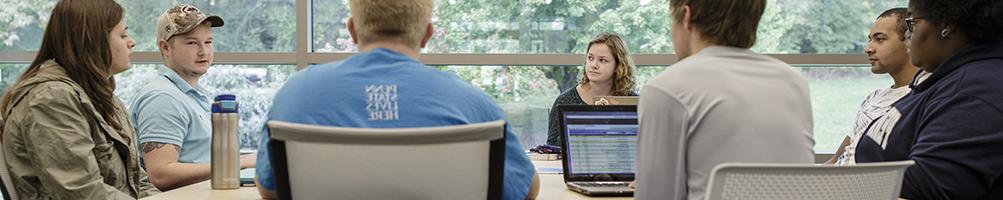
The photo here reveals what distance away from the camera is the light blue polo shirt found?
316 cm

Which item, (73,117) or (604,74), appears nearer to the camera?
(73,117)

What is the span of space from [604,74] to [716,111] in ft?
8.68

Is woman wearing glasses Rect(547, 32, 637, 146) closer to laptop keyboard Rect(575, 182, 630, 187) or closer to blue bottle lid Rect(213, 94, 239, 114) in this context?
laptop keyboard Rect(575, 182, 630, 187)

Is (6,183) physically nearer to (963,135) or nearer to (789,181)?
(789,181)

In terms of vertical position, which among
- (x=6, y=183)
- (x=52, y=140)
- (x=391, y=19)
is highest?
(x=391, y=19)

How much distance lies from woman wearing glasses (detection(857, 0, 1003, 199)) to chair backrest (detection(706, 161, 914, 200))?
2.32ft

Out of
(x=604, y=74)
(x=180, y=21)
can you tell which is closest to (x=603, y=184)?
(x=180, y=21)

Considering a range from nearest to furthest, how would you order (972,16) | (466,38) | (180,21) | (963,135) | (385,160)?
(385,160)
(963,135)
(972,16)
(180,21)
(466,38)

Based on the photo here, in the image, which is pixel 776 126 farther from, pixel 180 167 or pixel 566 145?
pixel 180 167

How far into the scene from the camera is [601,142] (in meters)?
2.53

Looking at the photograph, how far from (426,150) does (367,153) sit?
10 cm

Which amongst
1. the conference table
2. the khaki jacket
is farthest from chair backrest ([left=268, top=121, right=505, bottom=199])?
the khaki jacket

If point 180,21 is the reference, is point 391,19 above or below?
above

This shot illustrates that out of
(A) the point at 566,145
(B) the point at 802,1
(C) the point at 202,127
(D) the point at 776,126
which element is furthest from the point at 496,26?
(D) the point at 776,126
